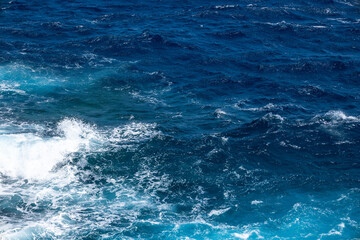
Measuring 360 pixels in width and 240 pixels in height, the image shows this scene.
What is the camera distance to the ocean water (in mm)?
74812

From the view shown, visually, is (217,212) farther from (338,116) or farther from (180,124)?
(338,116)

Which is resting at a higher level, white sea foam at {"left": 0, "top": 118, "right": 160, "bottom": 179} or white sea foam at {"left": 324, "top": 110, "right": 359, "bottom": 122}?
white sea foam at {"left": 324, "top": 110, "right": 359, "bottom": 122}

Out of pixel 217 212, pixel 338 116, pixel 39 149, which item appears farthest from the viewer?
pixel 338 116

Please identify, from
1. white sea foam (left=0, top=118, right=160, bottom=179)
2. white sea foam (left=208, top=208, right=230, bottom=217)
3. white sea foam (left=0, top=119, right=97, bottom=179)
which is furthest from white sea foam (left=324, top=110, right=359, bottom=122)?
white sea foam (left=0, top=119, right=97, bottom=179)

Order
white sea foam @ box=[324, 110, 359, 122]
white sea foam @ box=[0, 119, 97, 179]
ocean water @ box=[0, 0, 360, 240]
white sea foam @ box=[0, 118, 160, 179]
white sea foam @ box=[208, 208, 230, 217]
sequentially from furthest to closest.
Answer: white sea foam @ box=[324, 110, 359, 122], white sea foam @ box=[0, 118, 160, 179], white sea foam @ box=[0, 119, 97, 179], white sea foam @ box=[208, 208, 230, 217], ocean water @ box=[0, 0, 360, 240]

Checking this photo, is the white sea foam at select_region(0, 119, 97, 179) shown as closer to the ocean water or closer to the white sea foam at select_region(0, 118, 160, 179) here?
the white sea foam at select_region(0, 118, 160, 179)

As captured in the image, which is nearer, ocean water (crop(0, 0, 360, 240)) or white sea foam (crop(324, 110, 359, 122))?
ocean water (crop(0, 0, 360, 240))

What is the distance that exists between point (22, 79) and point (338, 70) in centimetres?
8255

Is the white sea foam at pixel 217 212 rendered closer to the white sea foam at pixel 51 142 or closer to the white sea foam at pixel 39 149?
the white sea foam at pixel 51 142

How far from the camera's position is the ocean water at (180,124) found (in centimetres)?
7481

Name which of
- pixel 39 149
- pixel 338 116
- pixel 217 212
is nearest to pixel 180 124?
pixel 217 212

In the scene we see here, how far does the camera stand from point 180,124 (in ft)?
318

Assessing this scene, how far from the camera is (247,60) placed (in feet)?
398

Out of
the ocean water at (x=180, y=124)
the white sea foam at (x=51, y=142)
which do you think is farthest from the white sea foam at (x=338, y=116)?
the white sea foam at (x=51, y=142)
